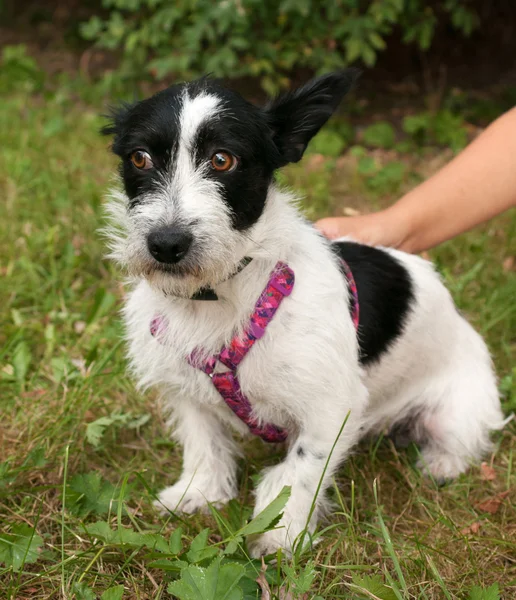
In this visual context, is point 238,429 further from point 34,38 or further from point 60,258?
point 34,38

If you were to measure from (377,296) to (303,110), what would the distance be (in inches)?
32.2

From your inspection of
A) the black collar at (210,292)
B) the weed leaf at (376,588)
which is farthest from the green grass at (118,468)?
the black collar at (210,292)

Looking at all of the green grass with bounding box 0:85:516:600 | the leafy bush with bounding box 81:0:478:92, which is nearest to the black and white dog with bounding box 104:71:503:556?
the green grass with bounding box 0:85:516:600

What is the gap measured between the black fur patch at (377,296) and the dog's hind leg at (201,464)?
0.70 meters

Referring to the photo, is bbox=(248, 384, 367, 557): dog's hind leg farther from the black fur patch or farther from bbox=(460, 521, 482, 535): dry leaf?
bbox=(460, 521, 482, 535): dry leaf

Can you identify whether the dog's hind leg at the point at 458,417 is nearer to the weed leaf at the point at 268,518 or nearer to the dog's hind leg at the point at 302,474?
the dog's hind leg at the point at 302,474

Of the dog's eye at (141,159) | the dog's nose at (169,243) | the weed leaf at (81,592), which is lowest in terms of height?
the weed leaf at (81,592)

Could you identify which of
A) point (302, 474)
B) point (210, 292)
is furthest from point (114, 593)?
point (210, 292)

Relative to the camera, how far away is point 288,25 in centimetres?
595

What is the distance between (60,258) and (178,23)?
2749mm

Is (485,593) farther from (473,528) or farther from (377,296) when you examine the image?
(377,296)

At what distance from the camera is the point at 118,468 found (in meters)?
3.02

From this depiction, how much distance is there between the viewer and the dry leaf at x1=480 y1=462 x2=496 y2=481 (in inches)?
117

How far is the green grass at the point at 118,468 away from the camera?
2.35 metres
